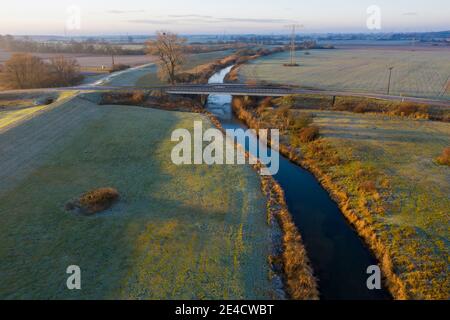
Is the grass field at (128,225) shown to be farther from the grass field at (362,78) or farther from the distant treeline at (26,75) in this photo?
the grass field at (362,78)

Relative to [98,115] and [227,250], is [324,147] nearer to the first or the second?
[227,250]

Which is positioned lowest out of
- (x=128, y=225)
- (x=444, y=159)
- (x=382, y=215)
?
(x=128, y=225)

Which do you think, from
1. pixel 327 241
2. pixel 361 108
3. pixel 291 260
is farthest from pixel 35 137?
pixel 361 108

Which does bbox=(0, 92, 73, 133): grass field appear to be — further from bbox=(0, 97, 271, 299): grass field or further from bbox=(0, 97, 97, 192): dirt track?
bbox=(0, 97, 271, 299): grass field

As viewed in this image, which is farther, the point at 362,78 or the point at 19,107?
the point at 362,78

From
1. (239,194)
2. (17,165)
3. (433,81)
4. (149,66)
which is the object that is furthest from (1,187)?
(433,81)

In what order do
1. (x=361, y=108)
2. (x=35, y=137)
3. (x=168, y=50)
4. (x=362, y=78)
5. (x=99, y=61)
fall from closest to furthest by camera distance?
(x=35, y=137), (x=361, y=108), (x=168, y=50), (x=362, y=78), (x=99, y=61)

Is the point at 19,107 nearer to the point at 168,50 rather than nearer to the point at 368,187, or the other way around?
the point at 168,50
